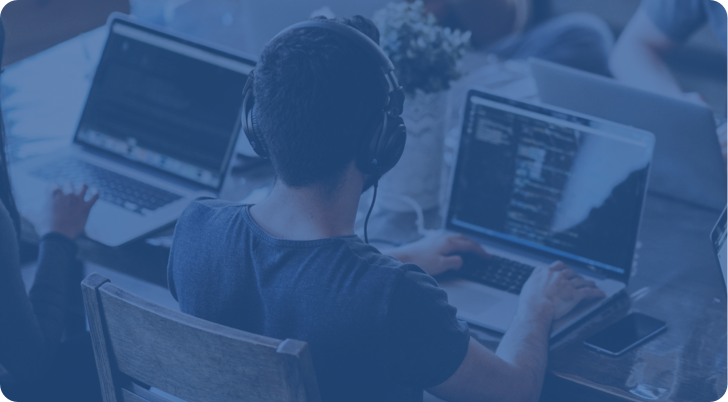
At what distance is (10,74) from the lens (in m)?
1.87

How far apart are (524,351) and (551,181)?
40cm

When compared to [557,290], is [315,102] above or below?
above

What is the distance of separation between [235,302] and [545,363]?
48 cm

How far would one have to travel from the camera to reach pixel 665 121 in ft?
4.35

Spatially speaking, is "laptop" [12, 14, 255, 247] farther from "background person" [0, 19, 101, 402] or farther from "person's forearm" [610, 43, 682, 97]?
"person's forearm" [610, 43, 682, 97]

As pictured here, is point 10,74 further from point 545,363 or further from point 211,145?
point 545,363

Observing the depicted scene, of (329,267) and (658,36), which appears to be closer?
(329,267)

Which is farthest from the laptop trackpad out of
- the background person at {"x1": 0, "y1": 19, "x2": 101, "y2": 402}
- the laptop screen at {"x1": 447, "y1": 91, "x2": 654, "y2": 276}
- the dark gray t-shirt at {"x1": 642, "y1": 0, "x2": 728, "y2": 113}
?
the dark gray t-shirt at {"x1": 642, "y1": 0, "x2": 728, "y2": 113}

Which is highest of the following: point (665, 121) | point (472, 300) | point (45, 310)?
point (665, 121)

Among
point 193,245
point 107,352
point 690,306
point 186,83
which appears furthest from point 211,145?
point 690,306

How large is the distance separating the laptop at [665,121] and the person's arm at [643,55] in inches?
27.5

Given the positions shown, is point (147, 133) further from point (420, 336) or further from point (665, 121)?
point (665, 121)

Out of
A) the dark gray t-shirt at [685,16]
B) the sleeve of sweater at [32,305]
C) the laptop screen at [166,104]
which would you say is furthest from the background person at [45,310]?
the dark gray t-shirt at [685,16]

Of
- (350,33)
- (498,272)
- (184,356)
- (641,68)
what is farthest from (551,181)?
(641,68)
